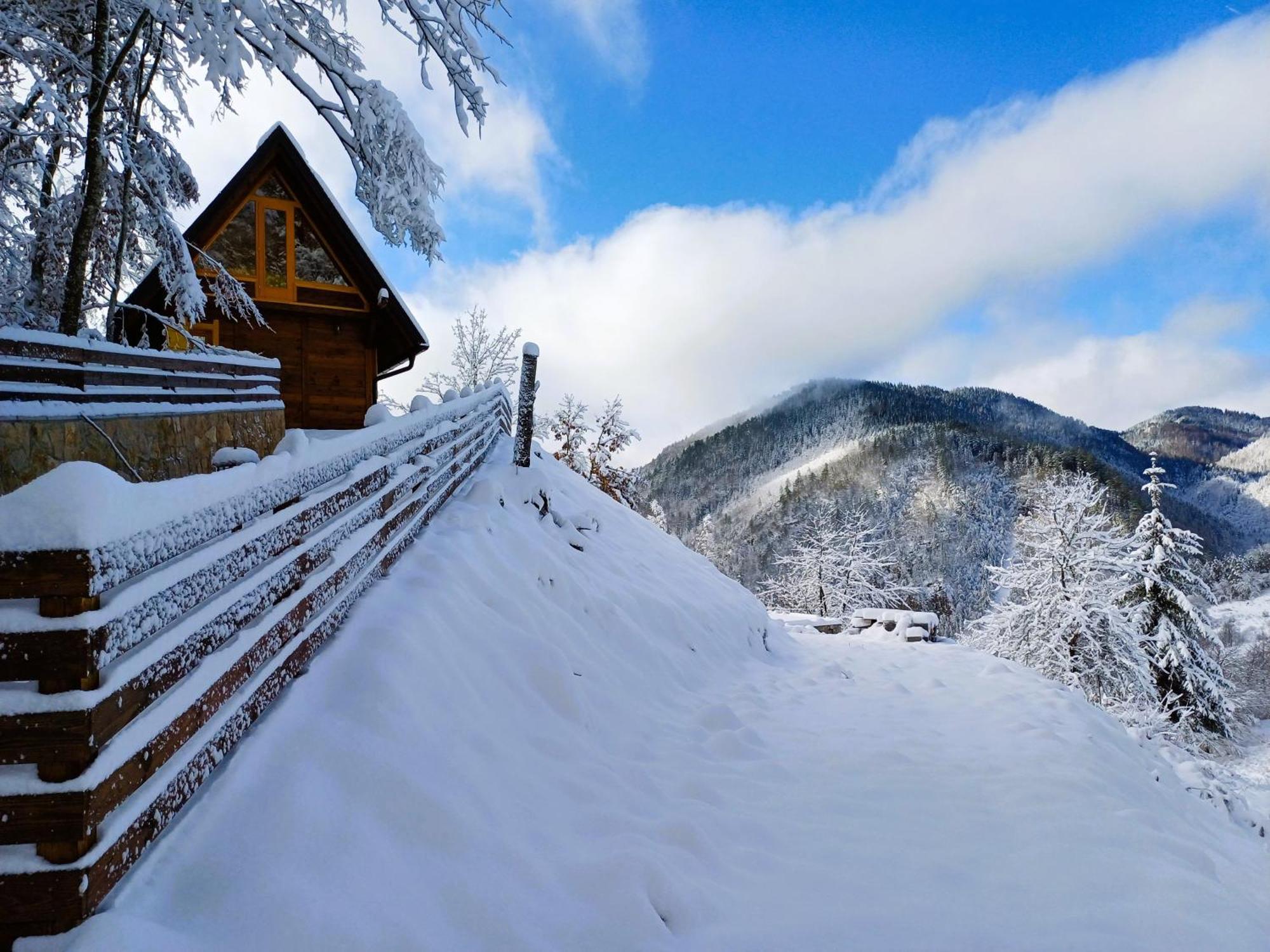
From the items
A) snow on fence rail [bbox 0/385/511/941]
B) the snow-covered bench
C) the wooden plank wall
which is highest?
the wooden plank wall

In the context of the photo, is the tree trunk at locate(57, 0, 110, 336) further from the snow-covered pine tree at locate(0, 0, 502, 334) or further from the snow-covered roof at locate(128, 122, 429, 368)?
the snow-covered roof at locate(128, 122, 429, 368)

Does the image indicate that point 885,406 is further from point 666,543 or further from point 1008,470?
point 666,543

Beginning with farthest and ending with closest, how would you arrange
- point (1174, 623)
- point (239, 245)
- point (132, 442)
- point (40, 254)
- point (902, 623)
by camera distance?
point (1174, 623) → point (902, 623) → point (239, 245) → point (40, 254) → point (132, 442)

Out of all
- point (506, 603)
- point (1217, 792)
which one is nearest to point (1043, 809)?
point (506, 603)

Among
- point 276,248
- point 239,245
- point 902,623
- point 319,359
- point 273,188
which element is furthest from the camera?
point 902,623

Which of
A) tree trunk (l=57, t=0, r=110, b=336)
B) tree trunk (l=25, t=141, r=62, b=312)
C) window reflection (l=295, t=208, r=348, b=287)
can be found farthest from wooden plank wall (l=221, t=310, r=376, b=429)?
tree trunk (l=57, t=0, r=110, b=336)

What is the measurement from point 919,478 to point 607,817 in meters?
123

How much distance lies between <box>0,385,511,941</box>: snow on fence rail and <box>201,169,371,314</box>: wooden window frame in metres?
10.9

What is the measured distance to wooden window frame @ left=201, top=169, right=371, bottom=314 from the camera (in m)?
11.4

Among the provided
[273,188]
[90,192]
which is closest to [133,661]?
[90,192]

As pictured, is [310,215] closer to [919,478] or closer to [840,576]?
[840,576]

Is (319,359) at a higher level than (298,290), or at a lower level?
lower

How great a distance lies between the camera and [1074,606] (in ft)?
62.5

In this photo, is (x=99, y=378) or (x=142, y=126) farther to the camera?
(x=142, y=126)
